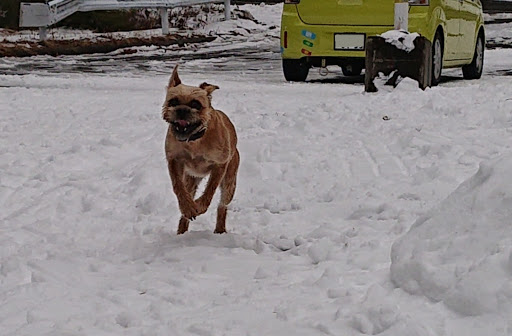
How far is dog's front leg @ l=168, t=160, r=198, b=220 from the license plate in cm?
710

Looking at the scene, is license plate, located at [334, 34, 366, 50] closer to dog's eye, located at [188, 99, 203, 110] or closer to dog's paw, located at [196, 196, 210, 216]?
dog's paw, located at [196, 196, 210, 216]

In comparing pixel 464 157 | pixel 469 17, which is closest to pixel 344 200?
pixel 464 157

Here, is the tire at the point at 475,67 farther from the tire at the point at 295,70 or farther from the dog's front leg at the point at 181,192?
the dog's front leg at the point at 181,192

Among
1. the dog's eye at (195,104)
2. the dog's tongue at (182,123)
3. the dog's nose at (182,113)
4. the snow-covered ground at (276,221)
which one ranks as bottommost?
the snow-covered ground at (276,221)

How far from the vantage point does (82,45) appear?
20.4 m

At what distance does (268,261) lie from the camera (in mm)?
4684

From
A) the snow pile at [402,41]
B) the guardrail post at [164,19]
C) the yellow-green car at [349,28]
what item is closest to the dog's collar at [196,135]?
the snow pile at [402,41]

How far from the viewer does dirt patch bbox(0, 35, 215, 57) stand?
18906 millimetres

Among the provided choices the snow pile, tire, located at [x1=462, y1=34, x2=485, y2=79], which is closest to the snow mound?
the snow pile

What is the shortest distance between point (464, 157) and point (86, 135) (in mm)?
3530

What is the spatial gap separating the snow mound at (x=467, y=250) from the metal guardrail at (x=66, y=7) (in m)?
18.4

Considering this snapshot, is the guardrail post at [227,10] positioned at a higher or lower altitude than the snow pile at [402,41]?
lower

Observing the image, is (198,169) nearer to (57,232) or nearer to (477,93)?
(57,232)

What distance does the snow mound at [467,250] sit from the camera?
312 centimetres
